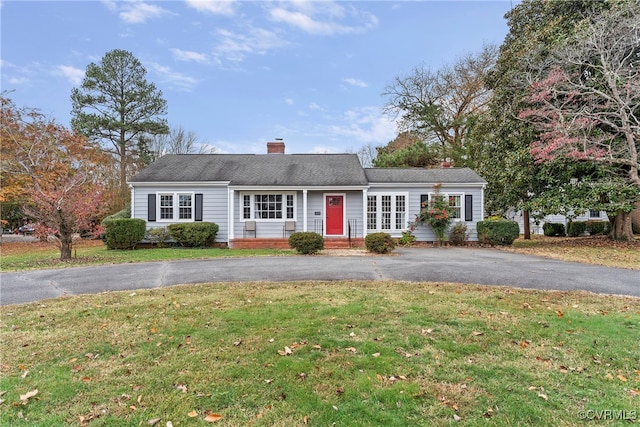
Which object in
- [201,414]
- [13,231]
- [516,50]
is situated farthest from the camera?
[13,231]

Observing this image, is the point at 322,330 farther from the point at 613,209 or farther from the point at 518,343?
the point at 613,209

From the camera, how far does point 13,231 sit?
35.0 m

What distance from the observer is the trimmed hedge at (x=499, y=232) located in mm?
14945

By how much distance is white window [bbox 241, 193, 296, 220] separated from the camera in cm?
1584

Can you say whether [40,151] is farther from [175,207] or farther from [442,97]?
[442,97]

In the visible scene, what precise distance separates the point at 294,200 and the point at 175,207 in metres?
5.53

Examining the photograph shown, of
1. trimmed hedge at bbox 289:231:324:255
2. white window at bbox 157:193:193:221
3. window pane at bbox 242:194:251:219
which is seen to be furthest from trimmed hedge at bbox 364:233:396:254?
white window at bbox 157:193:193:221

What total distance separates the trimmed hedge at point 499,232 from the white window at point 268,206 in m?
8.78

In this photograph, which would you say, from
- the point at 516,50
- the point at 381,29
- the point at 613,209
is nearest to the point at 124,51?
the point at 381,29

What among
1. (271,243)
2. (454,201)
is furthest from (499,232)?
(271,243)

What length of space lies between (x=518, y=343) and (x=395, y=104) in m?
27.7

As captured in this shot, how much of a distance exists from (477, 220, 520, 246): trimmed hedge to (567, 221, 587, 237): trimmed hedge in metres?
10.9

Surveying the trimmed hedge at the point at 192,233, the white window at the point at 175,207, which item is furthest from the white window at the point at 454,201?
the white window at the point at 175,207

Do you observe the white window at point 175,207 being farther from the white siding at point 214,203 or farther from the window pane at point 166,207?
the white siding at point 214,203
